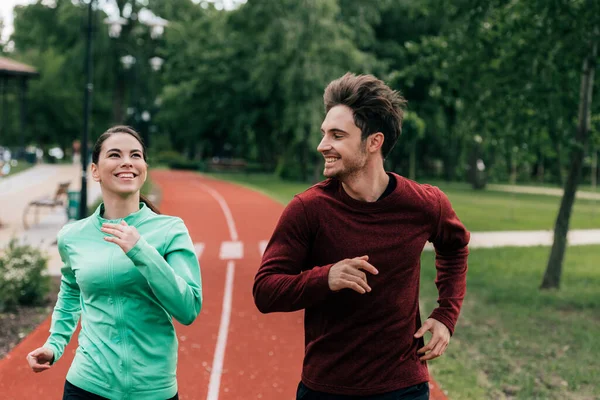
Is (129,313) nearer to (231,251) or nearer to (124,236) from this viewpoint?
(124,236)

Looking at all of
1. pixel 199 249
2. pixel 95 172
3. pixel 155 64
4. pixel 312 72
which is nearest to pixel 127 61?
pixel 155 64

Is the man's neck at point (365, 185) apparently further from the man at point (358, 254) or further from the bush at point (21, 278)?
the bush at point (21, 278)

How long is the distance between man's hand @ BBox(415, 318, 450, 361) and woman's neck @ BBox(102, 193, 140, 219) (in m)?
1.30

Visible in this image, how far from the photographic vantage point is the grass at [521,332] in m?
6.52

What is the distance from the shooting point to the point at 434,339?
292 cm

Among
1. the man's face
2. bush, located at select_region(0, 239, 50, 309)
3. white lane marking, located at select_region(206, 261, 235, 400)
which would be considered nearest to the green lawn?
white lane marking, located at select_region(206, 261, 235, 400)

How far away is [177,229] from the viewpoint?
298cm

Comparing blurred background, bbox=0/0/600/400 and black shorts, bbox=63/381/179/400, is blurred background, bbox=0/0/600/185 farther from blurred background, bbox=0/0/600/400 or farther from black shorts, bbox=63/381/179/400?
black shorts, bbox=63/381/179/400

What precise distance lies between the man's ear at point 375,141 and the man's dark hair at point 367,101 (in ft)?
0.05

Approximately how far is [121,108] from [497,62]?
4945 centimetres

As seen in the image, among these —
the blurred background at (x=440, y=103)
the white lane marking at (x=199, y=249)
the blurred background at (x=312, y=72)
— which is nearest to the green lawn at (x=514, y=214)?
the blurred background at (x=440, y=103)

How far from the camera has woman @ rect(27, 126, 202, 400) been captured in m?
2.89

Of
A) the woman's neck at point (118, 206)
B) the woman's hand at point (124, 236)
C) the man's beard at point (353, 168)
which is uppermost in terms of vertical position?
the man's beard at point (353, 168)

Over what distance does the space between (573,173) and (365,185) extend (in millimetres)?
9145
